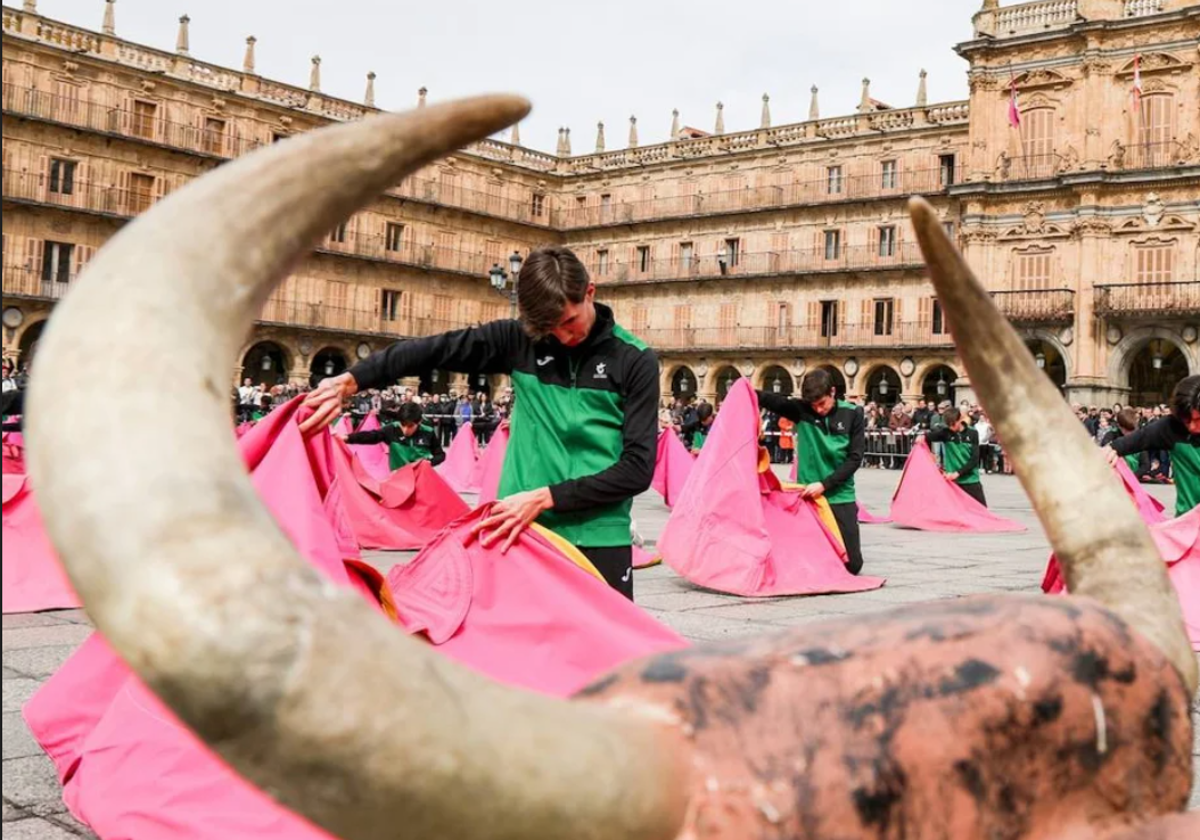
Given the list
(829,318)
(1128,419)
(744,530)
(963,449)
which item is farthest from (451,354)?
(829,318)

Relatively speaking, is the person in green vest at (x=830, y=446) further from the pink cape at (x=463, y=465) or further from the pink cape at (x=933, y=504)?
the pink cape at (x=463, y=465)

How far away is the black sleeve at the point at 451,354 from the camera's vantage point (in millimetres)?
3062

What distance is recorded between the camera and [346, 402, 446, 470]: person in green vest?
10.5 metres

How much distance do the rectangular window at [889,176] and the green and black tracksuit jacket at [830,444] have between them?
34.1m

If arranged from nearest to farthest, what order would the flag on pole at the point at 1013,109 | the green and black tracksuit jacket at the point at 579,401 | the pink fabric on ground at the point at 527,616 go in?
the pink fabric on ground at the point at 527,616 → the green and black tracksuit jacket at the point at 579,401 → the flag on pole at the point at 1013,109

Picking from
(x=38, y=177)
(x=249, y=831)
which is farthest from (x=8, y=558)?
(x=38, y=177)

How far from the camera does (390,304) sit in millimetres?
43062

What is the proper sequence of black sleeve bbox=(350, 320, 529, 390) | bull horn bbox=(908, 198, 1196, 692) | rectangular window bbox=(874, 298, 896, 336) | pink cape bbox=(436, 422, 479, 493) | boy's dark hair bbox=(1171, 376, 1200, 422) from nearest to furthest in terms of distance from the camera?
bull horn bbox=(908, 198, 1196, 692)
black sleeve bbox=(350, 320, 529, 390)
boy's dark hair bbox=(1171, 376, 1200, 422)
pink cape bbox=(436, 422, 479, 493)
rectangular window bbox=(874, 298, 896, 336)

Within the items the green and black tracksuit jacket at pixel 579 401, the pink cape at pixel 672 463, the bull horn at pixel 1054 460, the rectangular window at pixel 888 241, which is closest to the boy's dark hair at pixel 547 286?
the green and black tracksuit jacket at pixel 579 401

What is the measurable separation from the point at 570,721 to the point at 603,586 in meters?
2.11

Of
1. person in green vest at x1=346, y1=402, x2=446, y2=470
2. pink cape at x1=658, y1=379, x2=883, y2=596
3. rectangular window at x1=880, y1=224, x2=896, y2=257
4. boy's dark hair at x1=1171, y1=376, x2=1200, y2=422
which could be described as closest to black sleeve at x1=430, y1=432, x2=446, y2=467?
person in green vest at x1=346, y1=402, x2=446, y2=470

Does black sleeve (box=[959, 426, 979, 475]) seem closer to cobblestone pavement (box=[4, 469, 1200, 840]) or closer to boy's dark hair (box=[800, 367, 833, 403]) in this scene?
cobblestone pavement (box=[4, 469, 1200, 840])

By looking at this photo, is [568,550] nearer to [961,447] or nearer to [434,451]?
[434,451]

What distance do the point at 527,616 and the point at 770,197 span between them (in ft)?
A: 137
